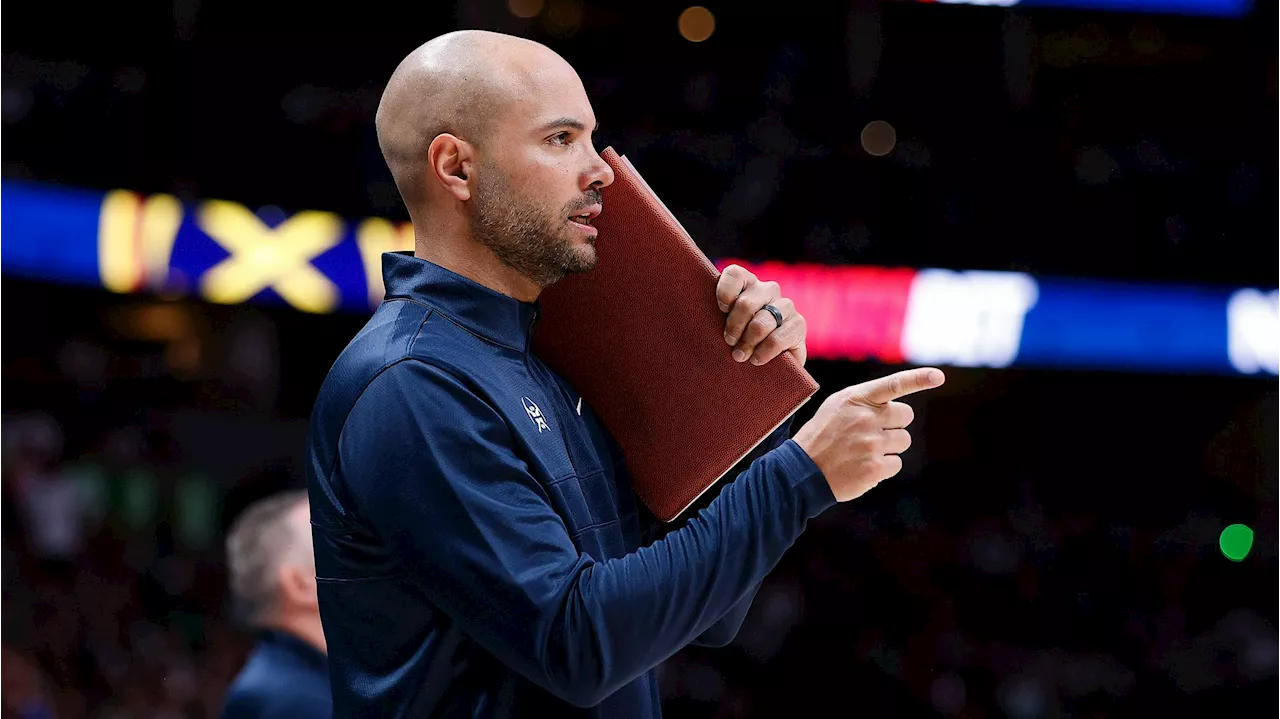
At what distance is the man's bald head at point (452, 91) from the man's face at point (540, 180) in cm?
2

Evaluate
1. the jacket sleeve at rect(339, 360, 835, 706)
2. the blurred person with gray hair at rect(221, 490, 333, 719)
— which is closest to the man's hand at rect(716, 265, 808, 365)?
the jacket sleeve at rect(339, 360, 835, 706)

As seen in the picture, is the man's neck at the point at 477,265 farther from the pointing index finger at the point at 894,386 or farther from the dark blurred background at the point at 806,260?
the dark blurred background at the point at 806,260

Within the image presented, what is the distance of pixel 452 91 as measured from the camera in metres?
1.41

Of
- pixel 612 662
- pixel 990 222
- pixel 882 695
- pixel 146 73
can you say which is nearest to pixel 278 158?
pixel 146 73

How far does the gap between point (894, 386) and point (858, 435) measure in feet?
0.22

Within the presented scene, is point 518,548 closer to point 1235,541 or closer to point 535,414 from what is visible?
point 535,414

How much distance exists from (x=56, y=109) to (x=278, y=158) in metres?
1.06

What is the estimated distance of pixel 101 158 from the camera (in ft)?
19.5

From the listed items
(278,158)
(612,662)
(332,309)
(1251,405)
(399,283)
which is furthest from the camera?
(1251,405)

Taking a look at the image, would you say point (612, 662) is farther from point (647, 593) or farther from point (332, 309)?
point (332, 309)

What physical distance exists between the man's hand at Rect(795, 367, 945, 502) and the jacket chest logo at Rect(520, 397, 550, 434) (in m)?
0.28

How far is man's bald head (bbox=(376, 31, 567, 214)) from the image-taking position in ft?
4.60

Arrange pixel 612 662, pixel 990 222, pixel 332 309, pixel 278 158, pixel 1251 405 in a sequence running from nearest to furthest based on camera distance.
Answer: pixel 612 662 → pixel 332 309 → pixel 278 158 → pixel 990 222 → pixel 1251 405

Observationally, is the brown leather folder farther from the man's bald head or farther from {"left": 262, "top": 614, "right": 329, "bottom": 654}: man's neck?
{"left": 262, "top": 614, "right": 329, "bottom": 654}: man's neck
